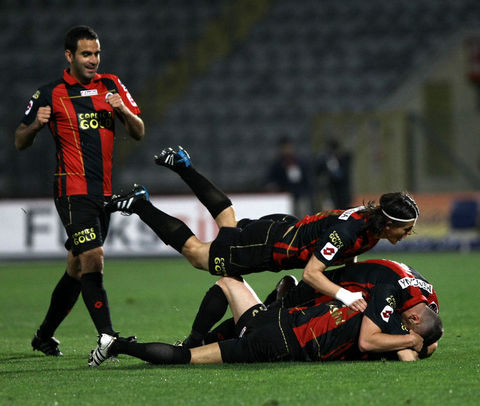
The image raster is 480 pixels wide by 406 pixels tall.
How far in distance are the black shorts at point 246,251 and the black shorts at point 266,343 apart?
53 centimetres

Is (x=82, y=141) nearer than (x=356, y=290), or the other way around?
(x=356, y=290)

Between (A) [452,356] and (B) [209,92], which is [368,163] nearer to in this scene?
(B) [209,92]

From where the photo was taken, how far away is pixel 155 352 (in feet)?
20.7

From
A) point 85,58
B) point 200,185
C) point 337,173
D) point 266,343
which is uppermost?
point 85,58

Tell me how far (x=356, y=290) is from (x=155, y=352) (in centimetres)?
139

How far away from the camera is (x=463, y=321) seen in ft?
28.5

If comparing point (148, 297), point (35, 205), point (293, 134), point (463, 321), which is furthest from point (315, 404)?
point (293, 134)

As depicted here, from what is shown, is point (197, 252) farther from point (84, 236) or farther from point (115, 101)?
point (115, 101)

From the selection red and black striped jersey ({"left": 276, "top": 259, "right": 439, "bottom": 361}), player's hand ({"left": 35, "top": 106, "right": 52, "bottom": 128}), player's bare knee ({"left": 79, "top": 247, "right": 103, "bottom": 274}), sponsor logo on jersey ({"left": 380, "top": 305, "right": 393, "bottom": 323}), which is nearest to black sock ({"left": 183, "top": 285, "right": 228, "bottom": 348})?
red and black striped jersey ({"left": 276, "top": 259, "right": 439, "bottom": 361})

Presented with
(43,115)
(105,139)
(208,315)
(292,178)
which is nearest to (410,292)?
(208,315)

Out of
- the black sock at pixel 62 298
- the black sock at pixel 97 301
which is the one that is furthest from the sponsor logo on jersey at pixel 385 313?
the black sock at pixel 62 298

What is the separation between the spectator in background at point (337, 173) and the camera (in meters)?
19.5

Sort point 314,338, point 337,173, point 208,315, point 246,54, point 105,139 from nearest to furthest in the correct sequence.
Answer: point 314,338, point 208,315, point 105,139, point 337,173, point 246,54

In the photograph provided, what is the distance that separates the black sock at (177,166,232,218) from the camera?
25.5 ft
